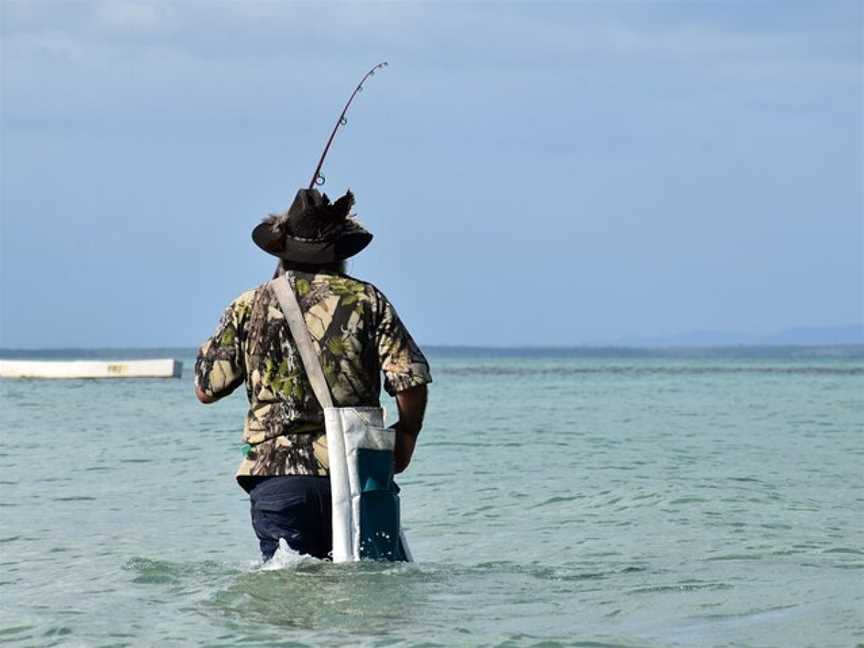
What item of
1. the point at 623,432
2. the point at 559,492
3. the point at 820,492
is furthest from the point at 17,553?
the point at 623,432

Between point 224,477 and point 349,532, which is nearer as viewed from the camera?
point 349,532

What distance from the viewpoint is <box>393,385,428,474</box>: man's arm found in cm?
669

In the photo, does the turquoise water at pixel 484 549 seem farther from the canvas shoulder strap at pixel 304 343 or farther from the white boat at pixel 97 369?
the white boat at pixel 97 369

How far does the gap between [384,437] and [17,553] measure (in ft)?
13.5

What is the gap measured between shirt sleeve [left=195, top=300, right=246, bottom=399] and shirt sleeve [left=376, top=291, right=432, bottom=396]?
0.58 metres

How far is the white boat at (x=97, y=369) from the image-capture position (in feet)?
186

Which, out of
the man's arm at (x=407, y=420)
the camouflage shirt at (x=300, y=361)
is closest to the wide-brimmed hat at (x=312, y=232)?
the camouflage shirt at (x=300, y=361)

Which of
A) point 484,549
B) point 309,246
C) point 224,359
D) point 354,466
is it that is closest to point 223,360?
point 224,359

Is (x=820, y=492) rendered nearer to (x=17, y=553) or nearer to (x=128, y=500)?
(x=128, y=500)

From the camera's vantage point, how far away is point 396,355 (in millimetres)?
6680

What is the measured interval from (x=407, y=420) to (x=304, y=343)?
0.56m

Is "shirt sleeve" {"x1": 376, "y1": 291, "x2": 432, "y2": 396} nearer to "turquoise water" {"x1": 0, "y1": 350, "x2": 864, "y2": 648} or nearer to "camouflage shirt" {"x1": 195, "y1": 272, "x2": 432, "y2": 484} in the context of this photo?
"camouflage shirt" {"x1": 195, "y1": 272, "x2": 432, "y2": 484}

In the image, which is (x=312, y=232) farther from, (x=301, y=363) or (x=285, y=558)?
(x=285, y=558)

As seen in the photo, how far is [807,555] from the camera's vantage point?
9828mm
